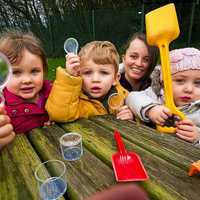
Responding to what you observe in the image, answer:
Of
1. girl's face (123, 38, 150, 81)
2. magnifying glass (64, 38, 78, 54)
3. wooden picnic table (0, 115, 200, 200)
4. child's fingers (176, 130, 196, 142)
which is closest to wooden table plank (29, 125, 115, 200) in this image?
wooden picnic table (0, 115, 200, 200)

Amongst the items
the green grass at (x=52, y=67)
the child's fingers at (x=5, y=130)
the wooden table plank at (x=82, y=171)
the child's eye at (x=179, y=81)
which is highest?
the child's fingers at (x=5, y=130)

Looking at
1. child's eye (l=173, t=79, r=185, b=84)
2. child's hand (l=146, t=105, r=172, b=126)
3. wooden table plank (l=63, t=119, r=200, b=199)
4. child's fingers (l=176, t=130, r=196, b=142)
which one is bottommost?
child's fingers (l=176, t=130, r=196, b=142)

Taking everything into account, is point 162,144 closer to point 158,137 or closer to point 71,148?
point 158,137

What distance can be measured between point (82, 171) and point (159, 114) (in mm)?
655

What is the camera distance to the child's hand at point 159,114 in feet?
4.58

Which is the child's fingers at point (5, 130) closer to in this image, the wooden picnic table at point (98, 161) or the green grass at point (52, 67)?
the wooden picnic table at point (98, 161)

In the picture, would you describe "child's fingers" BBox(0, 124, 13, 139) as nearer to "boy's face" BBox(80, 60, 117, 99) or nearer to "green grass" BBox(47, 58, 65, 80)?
"boy's face" BBox(80, 60, 117, 99)

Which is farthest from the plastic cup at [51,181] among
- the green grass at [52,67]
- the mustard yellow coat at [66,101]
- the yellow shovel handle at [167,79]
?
the green grass at [52,67]

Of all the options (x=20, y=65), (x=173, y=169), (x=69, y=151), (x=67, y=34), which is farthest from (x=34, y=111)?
(x=67, y=34)

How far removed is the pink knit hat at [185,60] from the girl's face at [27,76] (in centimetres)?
82

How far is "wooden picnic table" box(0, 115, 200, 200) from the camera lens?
0.80m

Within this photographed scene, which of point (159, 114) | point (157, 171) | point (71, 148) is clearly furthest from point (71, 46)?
point (157, 171)

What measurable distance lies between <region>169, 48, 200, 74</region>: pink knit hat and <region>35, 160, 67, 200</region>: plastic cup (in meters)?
1.01

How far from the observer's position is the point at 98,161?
96 cm
